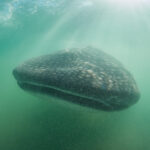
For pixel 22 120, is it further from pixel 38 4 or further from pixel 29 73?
pixel 38 4

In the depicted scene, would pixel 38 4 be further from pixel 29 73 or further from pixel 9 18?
pixel 29 73

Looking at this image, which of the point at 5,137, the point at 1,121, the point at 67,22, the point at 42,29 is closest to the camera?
the point at 5,137

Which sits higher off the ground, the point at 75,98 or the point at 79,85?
the point at 79,85

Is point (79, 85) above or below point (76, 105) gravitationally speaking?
above

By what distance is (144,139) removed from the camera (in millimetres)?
5523

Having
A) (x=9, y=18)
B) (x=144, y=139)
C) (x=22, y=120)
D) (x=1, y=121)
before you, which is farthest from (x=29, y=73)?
(x=9, y=18)

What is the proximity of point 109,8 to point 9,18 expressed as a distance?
9840mm

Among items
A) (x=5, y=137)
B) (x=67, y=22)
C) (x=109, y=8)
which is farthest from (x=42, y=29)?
(x=5, y=137)

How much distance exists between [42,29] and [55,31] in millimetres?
2153

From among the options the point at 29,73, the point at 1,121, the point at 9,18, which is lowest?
the point at 1,121

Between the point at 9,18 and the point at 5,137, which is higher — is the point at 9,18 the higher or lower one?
the higher one

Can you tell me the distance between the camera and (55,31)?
22.3 m

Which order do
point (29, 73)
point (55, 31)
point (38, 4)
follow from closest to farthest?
point (29, 73) < point (38, 4) < point (55, 31)

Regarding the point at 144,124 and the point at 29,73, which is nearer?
the point at 29,73
